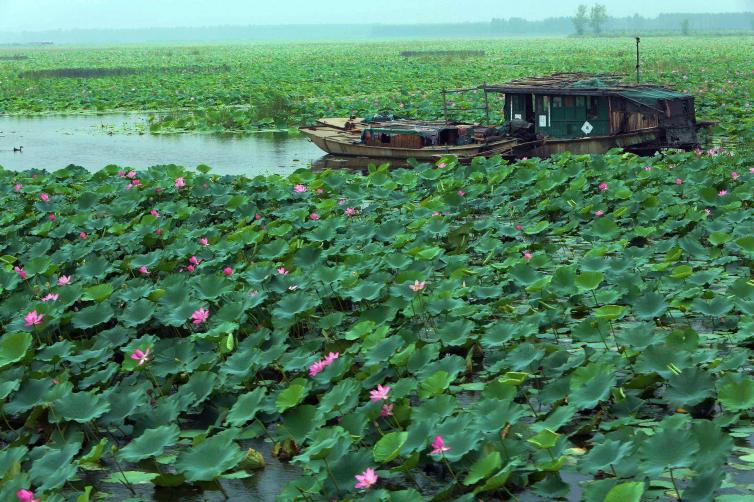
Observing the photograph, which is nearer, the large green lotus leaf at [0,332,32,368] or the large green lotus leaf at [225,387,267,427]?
the large green lotus leaf at [225,387,267,427]

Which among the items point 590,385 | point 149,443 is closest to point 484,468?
point 590,385

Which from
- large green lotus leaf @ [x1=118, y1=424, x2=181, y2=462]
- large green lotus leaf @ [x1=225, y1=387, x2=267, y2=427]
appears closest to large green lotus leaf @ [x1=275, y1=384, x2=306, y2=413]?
large green lotus leaf @ [x1=225, y1=387, x2=267, y2=427]

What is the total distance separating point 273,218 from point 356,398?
5.60 metres

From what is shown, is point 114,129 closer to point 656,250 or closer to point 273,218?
point 273,218

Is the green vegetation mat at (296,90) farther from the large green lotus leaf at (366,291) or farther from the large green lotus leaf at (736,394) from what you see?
the large green lotus leaf at (736,394)

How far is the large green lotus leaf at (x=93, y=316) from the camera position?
5.97m

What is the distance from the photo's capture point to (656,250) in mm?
7469

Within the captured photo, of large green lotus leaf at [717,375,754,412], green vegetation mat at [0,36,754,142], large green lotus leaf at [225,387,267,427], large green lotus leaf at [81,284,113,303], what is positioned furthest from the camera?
green vegetation mat at [0,36,754,142]

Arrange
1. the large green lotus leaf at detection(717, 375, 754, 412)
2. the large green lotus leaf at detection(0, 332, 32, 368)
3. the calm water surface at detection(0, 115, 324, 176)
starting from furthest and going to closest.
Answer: the calm water surface at detection(0, 115, 324, 176), the large green lotus leaf at detection(0, 332, 32, 368), the large green lotus leaf at detection(717, 375, 754, 412)

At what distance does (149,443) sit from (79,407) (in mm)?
530

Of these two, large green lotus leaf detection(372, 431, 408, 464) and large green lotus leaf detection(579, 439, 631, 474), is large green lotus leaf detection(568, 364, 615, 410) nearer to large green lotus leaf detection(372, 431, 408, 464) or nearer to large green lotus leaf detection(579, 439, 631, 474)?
large green lotus leaf detection(579, 439, 631, 474)

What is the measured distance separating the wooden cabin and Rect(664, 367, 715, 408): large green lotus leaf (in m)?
10.6

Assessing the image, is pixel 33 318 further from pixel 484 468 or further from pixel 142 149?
pixel 142 149

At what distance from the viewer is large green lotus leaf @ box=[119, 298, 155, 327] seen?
5.93 meters
